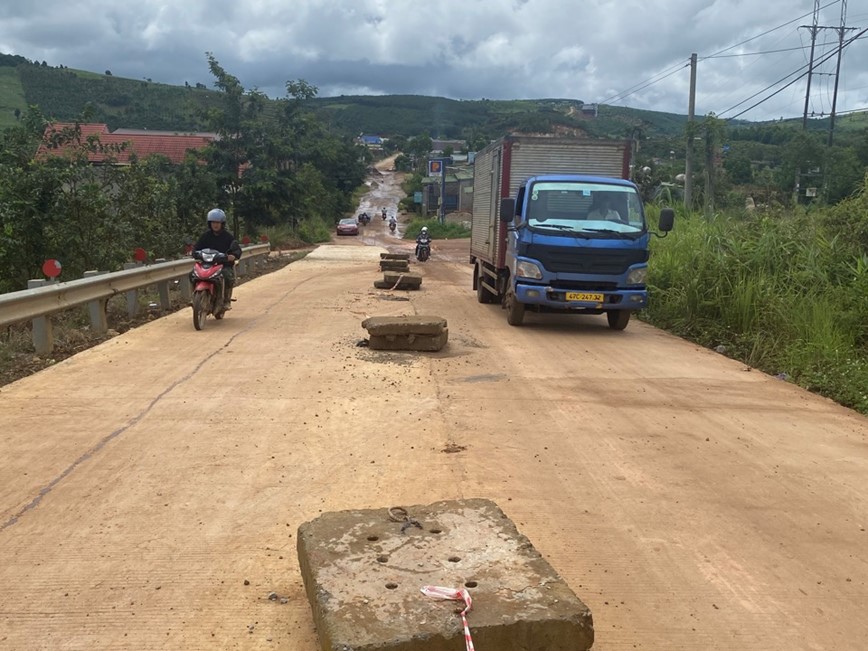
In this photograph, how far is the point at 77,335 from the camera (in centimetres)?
930

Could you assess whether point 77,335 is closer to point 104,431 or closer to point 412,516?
point 104,431

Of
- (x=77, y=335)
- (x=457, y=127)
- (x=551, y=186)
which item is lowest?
(x=77, y=335)

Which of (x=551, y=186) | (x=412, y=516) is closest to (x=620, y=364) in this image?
(x=551, y=186)

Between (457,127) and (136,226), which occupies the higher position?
(457,127)

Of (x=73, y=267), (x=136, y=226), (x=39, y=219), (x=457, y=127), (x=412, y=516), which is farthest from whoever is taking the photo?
(x=457, y=127)

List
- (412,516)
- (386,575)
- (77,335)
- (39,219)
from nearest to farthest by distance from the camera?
(386,575)
(412,516)
(77,335)
(39,219)

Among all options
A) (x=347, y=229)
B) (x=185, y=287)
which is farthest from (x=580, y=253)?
(x=347, y=229)

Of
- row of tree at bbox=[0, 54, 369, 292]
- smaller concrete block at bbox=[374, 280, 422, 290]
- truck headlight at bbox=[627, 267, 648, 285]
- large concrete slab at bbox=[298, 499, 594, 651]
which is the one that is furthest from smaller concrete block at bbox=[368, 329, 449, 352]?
smaller concrete block at bbox=[374, 280, 422, 290]

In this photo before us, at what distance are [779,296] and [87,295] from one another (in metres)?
9.20

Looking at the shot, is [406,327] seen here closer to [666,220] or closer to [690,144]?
[666,220]

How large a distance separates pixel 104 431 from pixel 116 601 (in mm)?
2546

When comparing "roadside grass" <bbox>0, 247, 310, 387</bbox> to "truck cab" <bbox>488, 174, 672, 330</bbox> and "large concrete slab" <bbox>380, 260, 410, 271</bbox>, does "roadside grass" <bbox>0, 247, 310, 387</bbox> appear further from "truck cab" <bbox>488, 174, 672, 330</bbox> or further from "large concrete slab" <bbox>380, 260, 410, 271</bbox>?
"large concrete slab" <bbox>380, 260, 410, 271</bbox>

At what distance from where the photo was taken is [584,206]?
36.7ft

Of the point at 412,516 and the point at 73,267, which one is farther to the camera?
the point at 73,267
